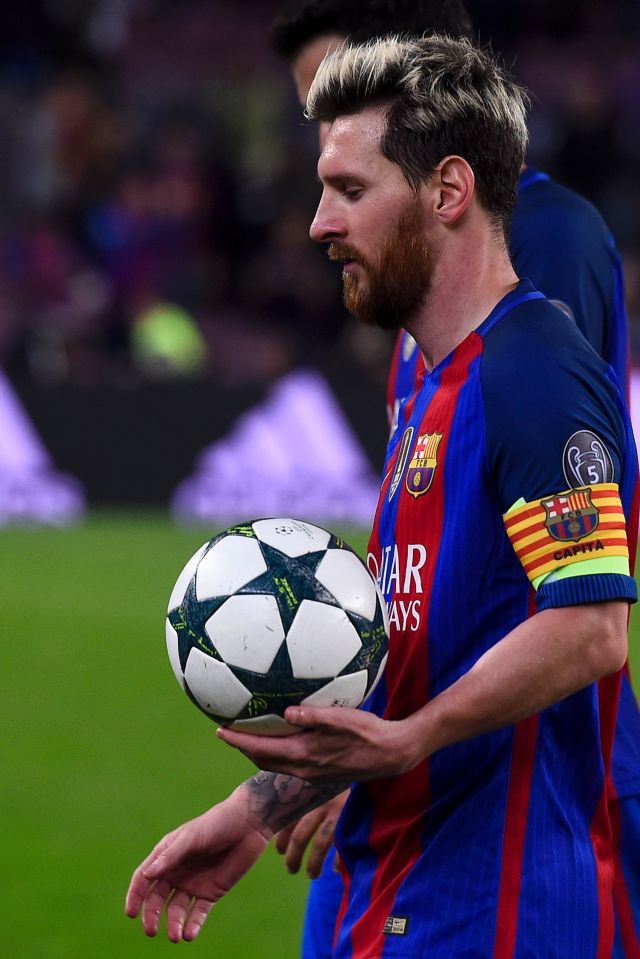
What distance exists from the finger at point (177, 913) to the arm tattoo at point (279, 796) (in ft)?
0.65

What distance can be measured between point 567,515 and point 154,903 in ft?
3.42

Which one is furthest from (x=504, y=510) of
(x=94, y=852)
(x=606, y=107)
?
(x=606, y=107)

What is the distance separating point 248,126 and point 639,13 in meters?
5.62

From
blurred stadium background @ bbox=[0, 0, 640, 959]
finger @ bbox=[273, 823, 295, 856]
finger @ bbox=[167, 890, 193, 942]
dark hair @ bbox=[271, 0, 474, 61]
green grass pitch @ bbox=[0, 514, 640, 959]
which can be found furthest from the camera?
blurred stadium background @ bbox=[0, 0, 640, 959]

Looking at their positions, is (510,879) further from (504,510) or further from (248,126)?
(248,126)

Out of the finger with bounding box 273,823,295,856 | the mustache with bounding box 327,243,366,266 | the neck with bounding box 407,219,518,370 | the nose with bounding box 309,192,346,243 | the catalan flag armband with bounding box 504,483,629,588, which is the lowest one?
the finger with bounding box 273,823,295,856

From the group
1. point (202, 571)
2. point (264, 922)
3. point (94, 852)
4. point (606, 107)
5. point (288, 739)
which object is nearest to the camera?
point (288, 739)

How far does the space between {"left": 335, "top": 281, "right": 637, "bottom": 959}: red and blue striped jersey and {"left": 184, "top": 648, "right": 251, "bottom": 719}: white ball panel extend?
32cm

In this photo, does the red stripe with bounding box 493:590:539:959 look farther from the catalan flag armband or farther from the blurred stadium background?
the blurred stadium background

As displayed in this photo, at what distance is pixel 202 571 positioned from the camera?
244 cm

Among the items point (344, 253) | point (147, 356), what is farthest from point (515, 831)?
point (147, 356)

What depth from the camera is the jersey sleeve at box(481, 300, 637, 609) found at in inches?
86.0

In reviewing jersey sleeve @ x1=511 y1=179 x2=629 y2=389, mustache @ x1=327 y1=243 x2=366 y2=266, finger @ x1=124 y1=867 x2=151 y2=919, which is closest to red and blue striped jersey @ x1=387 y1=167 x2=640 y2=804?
jersey sleeve @ x1=511 y1=179 x2=629 y2=389

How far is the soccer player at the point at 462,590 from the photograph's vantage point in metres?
2.19
